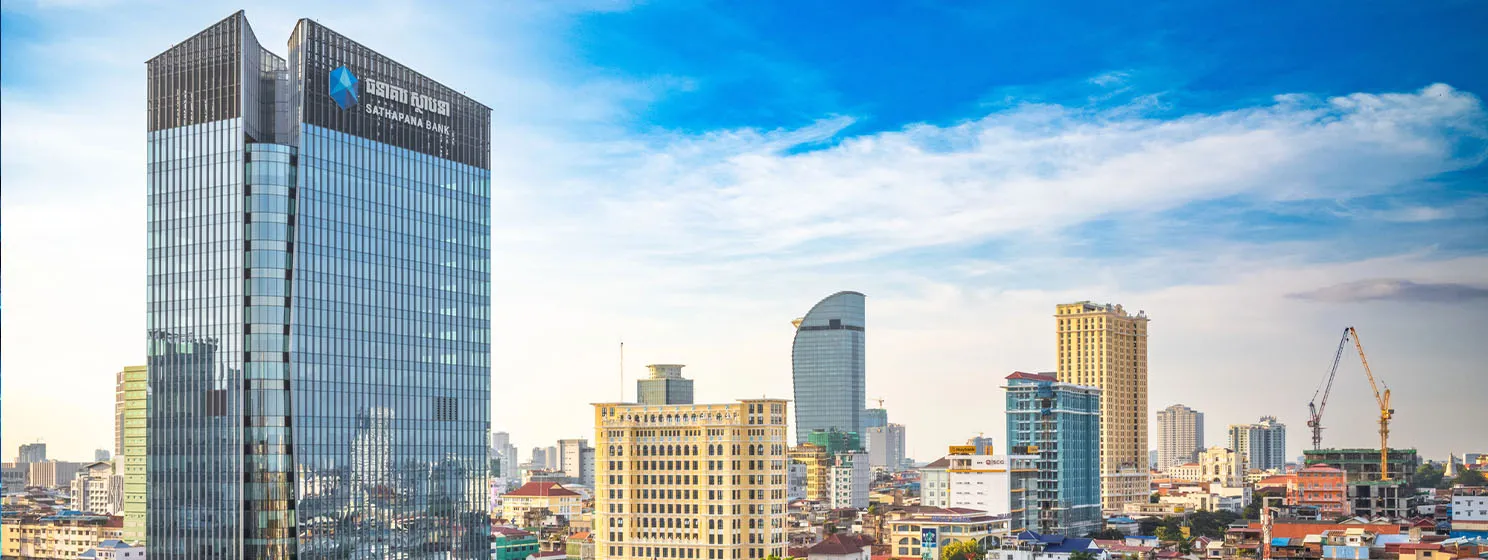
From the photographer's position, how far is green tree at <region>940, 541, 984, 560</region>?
467 feet

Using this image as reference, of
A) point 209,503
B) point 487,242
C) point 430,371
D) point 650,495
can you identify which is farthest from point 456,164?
point 650,495

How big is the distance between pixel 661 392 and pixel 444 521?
100572mm

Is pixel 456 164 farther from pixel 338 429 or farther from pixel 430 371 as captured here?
pixel 338 429

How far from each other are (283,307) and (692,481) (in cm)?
5915

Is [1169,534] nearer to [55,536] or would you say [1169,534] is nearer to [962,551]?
[962,551]

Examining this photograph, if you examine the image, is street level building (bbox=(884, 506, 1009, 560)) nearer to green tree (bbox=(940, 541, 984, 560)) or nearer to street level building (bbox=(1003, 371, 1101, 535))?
green tree (bbox=(940, 541, 984, 560))

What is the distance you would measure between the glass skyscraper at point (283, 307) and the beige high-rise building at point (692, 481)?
43627 millimetres

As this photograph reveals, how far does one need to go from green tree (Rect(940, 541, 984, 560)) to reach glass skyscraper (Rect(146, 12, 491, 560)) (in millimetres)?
62425

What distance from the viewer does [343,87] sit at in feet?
296

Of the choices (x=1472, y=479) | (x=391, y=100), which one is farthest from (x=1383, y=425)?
(x=391, y=100)

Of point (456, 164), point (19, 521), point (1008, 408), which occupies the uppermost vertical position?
point (456, 164)

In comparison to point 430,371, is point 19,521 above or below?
below

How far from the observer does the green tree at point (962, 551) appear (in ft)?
467

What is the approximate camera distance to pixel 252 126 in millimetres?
85875
